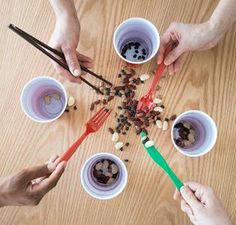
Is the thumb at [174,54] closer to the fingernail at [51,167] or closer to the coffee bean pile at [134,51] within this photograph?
the coffee bean pile at [134,51]

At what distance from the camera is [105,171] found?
0.81 metres

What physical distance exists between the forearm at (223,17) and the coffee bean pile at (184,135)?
212mm

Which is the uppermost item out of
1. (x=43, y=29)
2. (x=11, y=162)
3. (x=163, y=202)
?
(x=43, y=29)

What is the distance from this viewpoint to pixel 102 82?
86cm

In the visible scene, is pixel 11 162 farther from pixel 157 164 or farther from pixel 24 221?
pixel 157 164

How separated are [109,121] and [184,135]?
0.17m

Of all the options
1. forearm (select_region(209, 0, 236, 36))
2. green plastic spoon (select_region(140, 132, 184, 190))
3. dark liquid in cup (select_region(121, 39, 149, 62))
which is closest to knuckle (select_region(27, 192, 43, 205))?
green plastic spoon (select_region(140, 132, 184, 190))

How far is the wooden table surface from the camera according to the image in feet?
2.73

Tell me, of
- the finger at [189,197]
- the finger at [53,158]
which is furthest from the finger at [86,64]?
the finger at [189,197]

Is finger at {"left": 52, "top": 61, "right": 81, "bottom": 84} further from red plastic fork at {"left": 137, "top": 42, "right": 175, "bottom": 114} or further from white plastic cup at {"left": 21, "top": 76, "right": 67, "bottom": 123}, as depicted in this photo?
red plastic fork at {"left": 137, "top": 42, "right": 175, "bottom": 114}

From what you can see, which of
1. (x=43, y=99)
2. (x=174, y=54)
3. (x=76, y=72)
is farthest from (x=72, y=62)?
(x=174, y=54)

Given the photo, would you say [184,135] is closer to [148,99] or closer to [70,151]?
[148,99]

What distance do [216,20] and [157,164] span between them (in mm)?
333

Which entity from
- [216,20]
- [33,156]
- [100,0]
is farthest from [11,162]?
[216,20]
